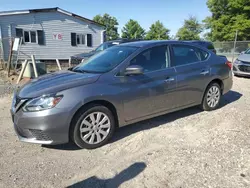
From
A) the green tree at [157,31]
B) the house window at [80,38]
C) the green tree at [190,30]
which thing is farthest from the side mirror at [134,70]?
the green tree at [157,31]

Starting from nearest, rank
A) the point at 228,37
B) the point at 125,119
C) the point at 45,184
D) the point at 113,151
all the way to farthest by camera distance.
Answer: the point at 45,184
the point at 113,151
the point at 125,119
the point at 228,37

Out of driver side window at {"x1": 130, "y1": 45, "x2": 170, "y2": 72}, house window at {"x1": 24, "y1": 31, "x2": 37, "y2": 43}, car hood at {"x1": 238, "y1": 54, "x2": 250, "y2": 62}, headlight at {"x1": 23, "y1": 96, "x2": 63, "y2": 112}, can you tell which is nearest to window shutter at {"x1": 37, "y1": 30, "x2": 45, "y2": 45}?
house window at {"x1": 24, "y1": 31, "x2": 37, "y2": 43}

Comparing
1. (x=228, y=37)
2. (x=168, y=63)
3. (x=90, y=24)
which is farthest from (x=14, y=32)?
(x=228, y=37)

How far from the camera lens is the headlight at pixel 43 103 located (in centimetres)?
326

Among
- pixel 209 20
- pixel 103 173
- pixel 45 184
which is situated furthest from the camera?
pixel 209 20

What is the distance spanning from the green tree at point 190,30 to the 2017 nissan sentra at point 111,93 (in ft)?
159

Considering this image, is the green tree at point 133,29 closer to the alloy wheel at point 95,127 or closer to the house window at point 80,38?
the house window at point 80,38

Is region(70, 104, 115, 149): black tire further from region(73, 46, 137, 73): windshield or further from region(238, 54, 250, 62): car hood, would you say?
region(238, 54, 250, 62): car hood

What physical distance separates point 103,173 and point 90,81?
1371 mm

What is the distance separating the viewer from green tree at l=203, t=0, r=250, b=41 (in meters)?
29.7

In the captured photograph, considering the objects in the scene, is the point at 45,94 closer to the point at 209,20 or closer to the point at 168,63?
the point at 168,63

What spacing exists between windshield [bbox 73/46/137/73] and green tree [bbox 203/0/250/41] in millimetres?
29979

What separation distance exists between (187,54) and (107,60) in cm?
172

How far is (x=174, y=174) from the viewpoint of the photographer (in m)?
2.89
